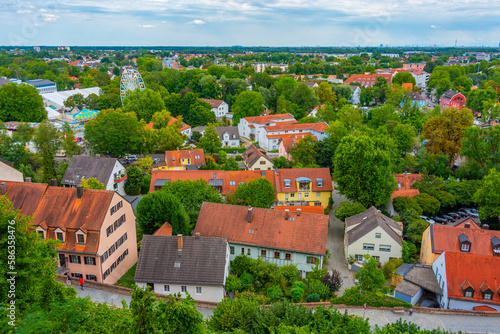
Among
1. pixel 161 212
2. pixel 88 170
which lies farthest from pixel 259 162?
pixel 161 212

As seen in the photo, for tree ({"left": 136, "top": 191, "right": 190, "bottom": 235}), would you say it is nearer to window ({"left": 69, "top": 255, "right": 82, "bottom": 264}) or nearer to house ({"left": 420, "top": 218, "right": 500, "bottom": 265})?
window ({"left": 69, "top": 255, "right": 82, "bottom": 264})

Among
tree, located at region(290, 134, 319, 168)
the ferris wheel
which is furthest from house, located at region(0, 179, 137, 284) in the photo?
the ferris wheel

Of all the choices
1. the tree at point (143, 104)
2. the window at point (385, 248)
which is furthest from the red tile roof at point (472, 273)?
the tree at point (143, 104)

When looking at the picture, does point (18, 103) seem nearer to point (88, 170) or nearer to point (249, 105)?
point (88, 170)

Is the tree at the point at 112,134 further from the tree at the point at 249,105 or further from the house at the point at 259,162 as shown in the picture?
the tree at the point at 249,105

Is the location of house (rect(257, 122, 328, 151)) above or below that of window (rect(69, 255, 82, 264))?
above

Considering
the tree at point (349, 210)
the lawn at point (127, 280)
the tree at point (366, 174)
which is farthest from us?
the tree at point (366, 174)

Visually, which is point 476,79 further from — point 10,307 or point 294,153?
point 10,307

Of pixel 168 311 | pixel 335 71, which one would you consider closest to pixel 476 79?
pixel 335 71
